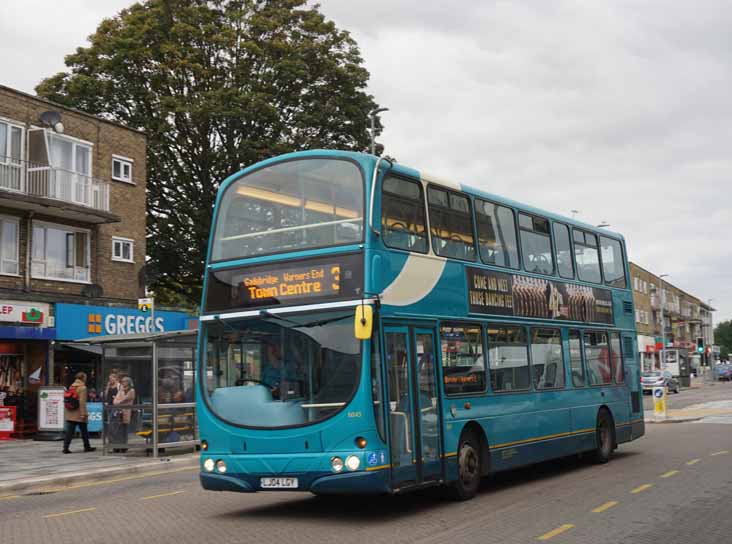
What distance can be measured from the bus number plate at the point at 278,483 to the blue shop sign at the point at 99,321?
16.5 m

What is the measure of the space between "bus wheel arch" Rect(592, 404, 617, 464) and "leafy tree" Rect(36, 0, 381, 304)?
68.4 feet

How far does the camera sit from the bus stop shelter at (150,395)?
19.1m

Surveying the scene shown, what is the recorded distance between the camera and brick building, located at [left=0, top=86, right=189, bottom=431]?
26.6m

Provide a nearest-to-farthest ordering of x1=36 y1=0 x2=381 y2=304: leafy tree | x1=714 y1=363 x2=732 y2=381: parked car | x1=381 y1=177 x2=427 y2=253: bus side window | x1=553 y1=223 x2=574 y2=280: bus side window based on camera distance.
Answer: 1. x1=381 y1=177 x2=427 y2=253: bus side window
2. x1=553 y1=223 x2=574 y2=280: bus side window
3. x1=36 y1=0 x2=381 y2=304: leafy tree
4. x1=714 y1=363 x2=732 y2=381: parked car

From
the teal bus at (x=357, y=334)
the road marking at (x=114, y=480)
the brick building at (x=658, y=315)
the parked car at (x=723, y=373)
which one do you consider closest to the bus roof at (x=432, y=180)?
the teal bus at (x=357, y=334)

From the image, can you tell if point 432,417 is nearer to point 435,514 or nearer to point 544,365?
point 435,514

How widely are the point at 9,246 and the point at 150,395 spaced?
10056 mm

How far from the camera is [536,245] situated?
14383 mm

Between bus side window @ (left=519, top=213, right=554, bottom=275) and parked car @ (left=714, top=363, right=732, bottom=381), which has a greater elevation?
bus side window @ (left=519, top=213, right=554, bottom=275)

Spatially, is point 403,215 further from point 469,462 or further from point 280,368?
point 469,462

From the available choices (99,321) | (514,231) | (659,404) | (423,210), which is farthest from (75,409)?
(659,404)

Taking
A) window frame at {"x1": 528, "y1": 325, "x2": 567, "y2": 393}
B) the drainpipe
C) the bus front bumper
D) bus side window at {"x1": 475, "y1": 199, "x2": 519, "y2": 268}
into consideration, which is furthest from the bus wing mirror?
the drainpipe

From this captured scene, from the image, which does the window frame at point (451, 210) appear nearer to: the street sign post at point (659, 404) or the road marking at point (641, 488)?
the road marking at point (641, 488)

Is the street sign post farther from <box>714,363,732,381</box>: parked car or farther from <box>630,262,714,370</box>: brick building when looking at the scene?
<box>714,363,732,381</box>: parked car
